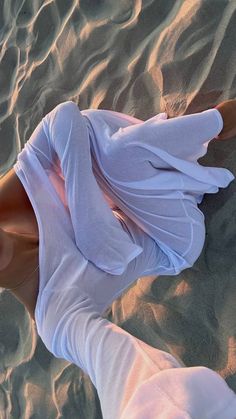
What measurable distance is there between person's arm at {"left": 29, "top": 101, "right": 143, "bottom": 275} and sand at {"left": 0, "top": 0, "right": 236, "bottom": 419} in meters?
0.56

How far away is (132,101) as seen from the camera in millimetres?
2293

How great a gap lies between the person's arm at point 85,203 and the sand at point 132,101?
1.85 ft

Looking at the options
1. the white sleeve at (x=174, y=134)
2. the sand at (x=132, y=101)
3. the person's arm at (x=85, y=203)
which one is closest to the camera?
the person's arm at (x=85, y=203)

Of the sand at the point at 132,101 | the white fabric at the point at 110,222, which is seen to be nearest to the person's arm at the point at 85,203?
the white fabric at the point at 110,222

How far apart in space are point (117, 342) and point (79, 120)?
29.0 inches

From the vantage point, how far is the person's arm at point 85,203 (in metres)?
1.43

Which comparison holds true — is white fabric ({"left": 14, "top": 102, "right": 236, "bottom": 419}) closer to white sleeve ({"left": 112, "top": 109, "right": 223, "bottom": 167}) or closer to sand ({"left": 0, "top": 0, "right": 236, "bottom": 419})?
white sleeve ({"left": 112, "top": 109, "right": 223, "bottom": 167})

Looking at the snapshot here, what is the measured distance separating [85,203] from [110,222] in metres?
0.10

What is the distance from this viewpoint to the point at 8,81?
304 cm

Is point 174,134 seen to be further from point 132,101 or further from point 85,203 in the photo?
point 132,101

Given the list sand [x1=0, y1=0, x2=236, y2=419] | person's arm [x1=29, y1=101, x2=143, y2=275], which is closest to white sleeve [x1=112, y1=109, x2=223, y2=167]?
person's arm [x1=29, y1=101, x2=143, y2=275]

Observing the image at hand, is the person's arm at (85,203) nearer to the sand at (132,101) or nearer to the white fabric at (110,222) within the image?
the white fabric at (110,222)

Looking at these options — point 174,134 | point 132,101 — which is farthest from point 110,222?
point 132,101

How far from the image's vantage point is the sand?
1878 mm
